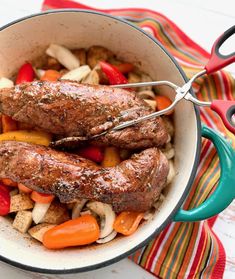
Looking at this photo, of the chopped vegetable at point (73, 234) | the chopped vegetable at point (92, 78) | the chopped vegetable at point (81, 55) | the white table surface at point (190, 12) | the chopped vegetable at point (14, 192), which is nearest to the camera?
the chopped vegetable at point (73, 234)

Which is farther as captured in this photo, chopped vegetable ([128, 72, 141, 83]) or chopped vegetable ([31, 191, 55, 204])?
chopped vegetable ([128, 72, 141, 83])

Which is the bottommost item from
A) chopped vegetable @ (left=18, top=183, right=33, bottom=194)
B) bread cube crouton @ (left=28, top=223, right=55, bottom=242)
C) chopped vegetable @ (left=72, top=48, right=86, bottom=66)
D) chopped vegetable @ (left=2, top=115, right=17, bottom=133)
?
bread cube crouton @ (left=28, top=223, right=55, bottom=242)

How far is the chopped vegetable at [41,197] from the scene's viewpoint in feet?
6.38

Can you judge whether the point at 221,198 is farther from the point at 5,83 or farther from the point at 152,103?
the point at 5,83

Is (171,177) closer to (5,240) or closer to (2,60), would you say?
(5,240)

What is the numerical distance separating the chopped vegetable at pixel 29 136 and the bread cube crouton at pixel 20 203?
235mm

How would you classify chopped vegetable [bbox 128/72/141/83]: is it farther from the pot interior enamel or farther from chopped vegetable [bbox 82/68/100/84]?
chopped vegetable [bbox 82/68/100/84]

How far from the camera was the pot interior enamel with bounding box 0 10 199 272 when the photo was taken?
1.86m

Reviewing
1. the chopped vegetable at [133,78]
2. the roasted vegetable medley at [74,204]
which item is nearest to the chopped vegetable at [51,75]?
the roasted vegetable medley at [74,204]

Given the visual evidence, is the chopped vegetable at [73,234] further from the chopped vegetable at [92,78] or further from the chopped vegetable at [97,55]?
the chopped vegetable at [97,55]

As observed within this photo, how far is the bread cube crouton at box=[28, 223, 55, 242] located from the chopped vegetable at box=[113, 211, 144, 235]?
0.27m

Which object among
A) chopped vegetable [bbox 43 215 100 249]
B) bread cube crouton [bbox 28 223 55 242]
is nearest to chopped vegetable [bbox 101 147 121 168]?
chopped vegetable [bbox 43 215 100 249]

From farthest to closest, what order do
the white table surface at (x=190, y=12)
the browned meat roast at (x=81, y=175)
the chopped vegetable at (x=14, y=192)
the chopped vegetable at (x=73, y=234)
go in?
the white table surface at (x=190, y=12)
the chopped vegetable at (x=14, y=192)
the chopped vegetable at (x=73, y=234)
the browned meat roast at (x=81, y=175)

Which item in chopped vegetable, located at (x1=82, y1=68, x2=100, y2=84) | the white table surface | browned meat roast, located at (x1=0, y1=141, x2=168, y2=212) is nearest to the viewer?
browned meat roast, located at (x1=0, y1=141, x2=168, y2=212)
